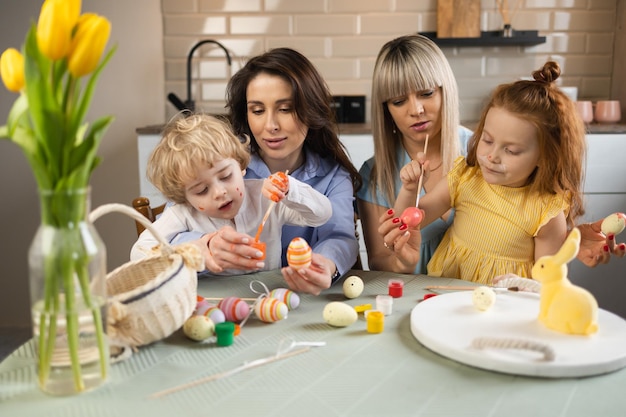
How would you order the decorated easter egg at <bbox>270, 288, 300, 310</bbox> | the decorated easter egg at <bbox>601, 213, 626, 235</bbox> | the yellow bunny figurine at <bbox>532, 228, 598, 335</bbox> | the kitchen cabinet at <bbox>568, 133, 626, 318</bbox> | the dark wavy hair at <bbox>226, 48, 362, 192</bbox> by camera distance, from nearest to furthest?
1. the yellow bunny figurine at <bbox>532, 228, 598, 335</bbox>
2. the decorated easter egg at <bbox>270, 288, 300, 310</bbox>
3. the decorated easter egg at <bbox>601, 213, 626, 235</bbox>
4. the dark wavy hair at <bbox>226, 48, 362, 192</bbox>
5. the kitchen cabinet at <bbox>568, 133, 626, 318</bbox>

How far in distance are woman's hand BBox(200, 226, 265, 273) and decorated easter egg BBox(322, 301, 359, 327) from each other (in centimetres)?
25

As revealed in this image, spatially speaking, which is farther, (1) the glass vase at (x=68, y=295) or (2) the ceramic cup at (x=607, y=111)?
(2) the ceramic cup at (x=607, y=111)

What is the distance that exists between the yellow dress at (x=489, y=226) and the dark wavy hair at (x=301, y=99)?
1.11 ft

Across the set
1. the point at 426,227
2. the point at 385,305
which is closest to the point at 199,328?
the point at 385,305

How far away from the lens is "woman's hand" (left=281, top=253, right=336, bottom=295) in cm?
127

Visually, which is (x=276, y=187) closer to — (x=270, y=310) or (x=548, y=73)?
(x=270, y=310)

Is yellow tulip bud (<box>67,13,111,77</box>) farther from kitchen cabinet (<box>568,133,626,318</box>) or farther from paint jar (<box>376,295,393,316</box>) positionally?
kitchen cabinet (<box>568,133,626,318</box>)

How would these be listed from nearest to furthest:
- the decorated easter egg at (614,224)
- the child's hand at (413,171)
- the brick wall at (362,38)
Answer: the decorated easter egg at (614,224) → the child's hand at (413,171) → the brick wall at (362,38)

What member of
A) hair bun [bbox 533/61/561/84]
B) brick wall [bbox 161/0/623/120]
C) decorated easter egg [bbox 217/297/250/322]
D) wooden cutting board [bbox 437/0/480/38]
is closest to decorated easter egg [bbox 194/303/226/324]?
decorated easter egg [bbox 217/297/250/322]

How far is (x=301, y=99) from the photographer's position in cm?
170

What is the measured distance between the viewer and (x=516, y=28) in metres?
3.19

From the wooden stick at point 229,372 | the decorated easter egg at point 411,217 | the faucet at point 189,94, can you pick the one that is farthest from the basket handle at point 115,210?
the faucet at point 189,94

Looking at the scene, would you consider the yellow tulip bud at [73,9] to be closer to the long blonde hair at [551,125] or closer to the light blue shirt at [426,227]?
the long blonde hair at [551,125]

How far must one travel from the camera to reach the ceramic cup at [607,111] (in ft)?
9.59
